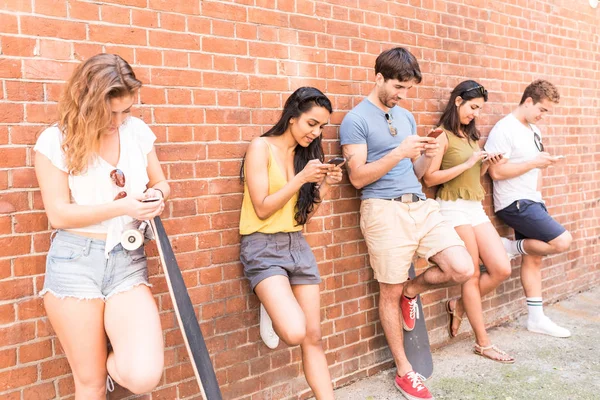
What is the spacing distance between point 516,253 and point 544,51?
2.16 meters

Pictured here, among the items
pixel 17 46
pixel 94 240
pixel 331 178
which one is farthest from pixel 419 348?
pixel 17 46

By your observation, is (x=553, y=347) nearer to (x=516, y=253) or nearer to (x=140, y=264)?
(x=516, y=253)

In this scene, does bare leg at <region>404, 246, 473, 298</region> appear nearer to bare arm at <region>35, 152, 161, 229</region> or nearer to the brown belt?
the brown belt

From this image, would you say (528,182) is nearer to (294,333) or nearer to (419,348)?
(419,348)

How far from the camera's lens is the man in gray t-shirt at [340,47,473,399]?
373 cm

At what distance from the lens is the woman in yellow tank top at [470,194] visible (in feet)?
14.5

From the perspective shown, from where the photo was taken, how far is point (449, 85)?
15.8ft

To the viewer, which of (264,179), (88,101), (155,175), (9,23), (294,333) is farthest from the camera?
(264,179)

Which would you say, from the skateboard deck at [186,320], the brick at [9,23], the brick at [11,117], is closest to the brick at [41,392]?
the skateboard deck at [186,320]

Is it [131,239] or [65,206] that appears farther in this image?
[131,239]

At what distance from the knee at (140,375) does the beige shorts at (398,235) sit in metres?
1.87

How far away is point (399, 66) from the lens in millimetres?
3695

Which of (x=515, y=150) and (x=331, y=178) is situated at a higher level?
(x=515, y=150)

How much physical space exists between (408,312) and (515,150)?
188 centimetres
